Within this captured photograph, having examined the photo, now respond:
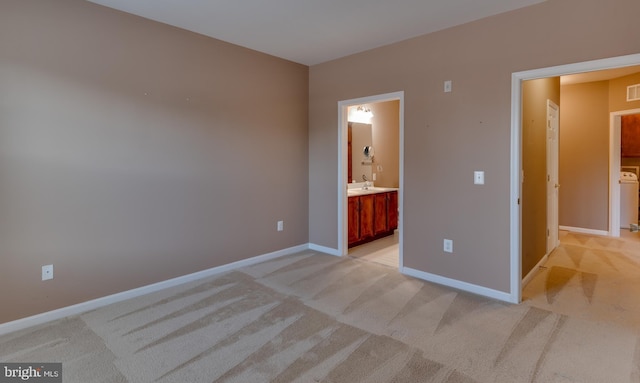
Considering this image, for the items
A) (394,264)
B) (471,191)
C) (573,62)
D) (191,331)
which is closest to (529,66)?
(573,62)

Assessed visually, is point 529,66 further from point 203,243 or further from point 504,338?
point 203,243

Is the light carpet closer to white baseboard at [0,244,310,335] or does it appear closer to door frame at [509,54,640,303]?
white baseboard at [0,244,310,335]

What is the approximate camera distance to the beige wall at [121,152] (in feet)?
8.38

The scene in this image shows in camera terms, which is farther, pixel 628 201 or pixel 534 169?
pixel 628 201

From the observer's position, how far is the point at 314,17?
3.08 meters

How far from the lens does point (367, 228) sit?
16.7 ft

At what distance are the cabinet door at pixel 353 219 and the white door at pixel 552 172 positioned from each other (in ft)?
8.16

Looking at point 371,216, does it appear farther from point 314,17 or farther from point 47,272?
point 47,272

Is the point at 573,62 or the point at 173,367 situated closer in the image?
the point at 173,367

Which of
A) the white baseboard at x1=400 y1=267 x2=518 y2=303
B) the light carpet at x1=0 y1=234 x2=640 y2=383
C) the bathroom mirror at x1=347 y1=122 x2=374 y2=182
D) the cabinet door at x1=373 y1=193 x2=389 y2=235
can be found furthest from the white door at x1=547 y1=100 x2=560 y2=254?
the bathroom mirror at x1=347 y1=122 x2=374 y2=182

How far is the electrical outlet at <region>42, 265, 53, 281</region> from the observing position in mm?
2682

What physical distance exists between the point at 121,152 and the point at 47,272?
113 centimetres

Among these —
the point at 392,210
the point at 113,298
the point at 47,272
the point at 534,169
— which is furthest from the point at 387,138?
the point at 47,272

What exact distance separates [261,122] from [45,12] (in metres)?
2.17
